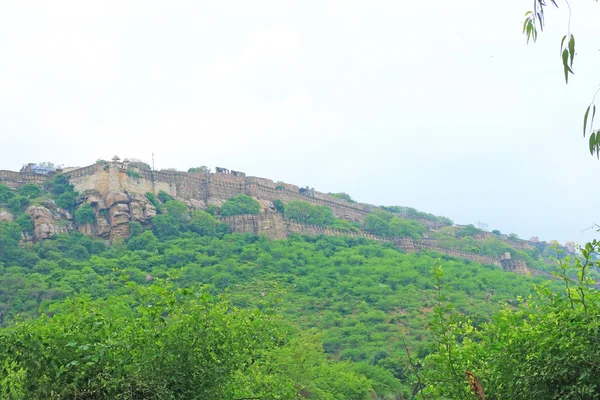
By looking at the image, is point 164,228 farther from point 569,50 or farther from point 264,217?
point 569,50

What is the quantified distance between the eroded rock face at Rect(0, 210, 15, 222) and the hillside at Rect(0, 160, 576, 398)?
0.09m

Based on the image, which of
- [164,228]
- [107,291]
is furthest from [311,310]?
[164,228]

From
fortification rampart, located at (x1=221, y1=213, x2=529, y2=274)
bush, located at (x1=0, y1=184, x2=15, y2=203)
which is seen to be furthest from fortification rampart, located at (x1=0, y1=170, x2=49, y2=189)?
fortification rampart, located at (x1=221, y1=213, x2=529, y2=274)

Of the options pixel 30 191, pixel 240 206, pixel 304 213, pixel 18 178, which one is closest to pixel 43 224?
pixel 30 191

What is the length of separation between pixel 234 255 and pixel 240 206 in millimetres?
8555

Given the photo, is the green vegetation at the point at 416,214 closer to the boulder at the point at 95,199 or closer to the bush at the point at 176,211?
the bush at the point at 176,211

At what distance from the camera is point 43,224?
173 ft

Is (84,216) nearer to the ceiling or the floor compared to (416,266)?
nearer to the ceiling

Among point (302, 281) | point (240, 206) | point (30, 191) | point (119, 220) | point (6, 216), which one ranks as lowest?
point (302, 281)

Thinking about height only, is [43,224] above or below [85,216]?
below

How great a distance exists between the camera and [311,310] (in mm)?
46344

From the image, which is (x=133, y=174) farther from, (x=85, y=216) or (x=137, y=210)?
(x=85, y=216)

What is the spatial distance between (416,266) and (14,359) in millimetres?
49814

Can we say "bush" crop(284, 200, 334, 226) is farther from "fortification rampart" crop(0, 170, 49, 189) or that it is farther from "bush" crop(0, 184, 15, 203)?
"bush" crop(0, 184, 15, 203)
